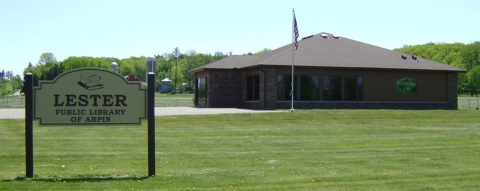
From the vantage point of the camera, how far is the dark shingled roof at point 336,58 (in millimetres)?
38688

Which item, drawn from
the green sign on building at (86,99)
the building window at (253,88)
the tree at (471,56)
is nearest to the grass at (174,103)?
the building window at (253,88)

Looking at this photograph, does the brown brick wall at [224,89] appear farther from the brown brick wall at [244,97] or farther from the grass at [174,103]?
the grass at [174,103]

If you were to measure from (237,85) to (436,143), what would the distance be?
2549 centimetres

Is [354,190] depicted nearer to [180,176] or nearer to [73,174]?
[180,176]

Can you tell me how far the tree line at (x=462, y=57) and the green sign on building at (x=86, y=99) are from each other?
8882 cm

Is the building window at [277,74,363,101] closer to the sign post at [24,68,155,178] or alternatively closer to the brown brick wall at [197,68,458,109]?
the brown brick wall at [197,68,458,109]

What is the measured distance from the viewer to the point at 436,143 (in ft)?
58.1

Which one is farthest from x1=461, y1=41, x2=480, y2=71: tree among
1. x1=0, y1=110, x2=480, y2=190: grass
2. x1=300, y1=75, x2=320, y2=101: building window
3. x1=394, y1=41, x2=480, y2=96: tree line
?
x1=0, y1=110, x2=480, y2=190: grass

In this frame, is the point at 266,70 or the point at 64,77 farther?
the point at 266,70

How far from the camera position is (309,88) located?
38.7 meters

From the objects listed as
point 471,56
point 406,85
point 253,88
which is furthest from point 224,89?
point 471,56

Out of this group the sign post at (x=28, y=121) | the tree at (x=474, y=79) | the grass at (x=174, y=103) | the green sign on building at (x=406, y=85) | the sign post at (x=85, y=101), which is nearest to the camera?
the sign post at (x=28, y=121)

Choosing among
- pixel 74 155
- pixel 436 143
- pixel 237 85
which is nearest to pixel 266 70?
pixel 237 85

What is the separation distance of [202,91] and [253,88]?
6.73 meters
